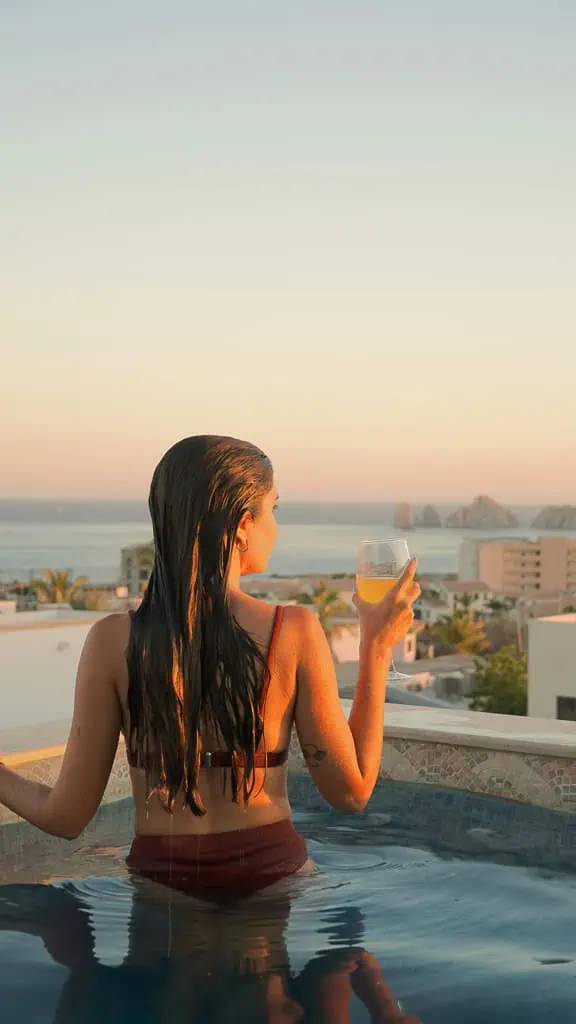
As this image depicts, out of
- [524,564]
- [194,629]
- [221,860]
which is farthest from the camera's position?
[524,564]

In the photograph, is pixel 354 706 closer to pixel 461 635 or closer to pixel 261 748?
pixel 261 748

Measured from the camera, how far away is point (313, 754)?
233 cm

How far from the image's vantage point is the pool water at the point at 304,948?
7.32 feet

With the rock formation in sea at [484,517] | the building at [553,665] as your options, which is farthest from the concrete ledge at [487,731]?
the rock formation in sea at [484,517]

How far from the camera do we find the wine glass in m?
2.86

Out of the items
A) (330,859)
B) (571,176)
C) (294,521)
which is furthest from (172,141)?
(294,521)

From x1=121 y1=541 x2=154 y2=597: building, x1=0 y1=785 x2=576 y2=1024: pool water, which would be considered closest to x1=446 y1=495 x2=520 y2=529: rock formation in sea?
x1=121 y1=541 x2=154 y2=597: building

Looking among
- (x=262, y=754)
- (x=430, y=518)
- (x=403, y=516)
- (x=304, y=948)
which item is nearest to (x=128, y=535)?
(x=403, y=516)

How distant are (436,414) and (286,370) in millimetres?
9763

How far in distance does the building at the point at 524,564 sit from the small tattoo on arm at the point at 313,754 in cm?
8638

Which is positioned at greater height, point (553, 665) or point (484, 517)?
point (484, 517)

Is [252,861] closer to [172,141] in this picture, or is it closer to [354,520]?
[172,141]

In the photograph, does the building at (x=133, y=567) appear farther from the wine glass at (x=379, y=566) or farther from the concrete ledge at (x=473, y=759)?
the wine glass at (x=379, y=566)

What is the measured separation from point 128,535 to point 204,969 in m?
89.2
